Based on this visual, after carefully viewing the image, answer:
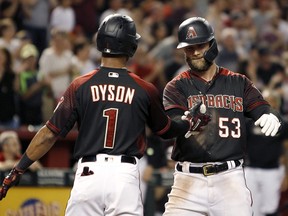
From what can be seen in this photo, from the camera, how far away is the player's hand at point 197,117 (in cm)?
711

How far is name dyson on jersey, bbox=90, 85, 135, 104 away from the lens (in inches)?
264

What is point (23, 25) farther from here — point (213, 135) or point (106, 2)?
point (213, 135)

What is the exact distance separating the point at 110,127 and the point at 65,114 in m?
0.35

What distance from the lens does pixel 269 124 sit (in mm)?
7121

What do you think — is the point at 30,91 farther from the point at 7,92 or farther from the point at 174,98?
the point at 174,98

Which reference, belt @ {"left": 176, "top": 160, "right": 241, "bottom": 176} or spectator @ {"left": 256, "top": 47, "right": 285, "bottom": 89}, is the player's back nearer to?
belt @ {"left": 176, "top": 160, "right": 241, "bottom": 176}

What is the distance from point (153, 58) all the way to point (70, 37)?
4.57 ft

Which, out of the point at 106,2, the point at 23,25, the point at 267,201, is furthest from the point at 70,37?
the point at 267,201

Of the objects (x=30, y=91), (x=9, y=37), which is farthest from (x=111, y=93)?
(x=9, y=37)

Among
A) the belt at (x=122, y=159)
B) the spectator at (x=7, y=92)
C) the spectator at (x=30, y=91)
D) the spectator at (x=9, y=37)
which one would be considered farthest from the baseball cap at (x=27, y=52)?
the belt at (x=122, y=159)

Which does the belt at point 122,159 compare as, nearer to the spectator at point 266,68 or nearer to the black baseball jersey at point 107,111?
the black baseball jersey at point 107,111

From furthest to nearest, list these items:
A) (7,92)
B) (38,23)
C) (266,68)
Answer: (266,68) → (38,23) → (7,92)

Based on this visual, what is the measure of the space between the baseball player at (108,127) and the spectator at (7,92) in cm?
552

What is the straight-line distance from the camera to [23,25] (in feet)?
49.6
